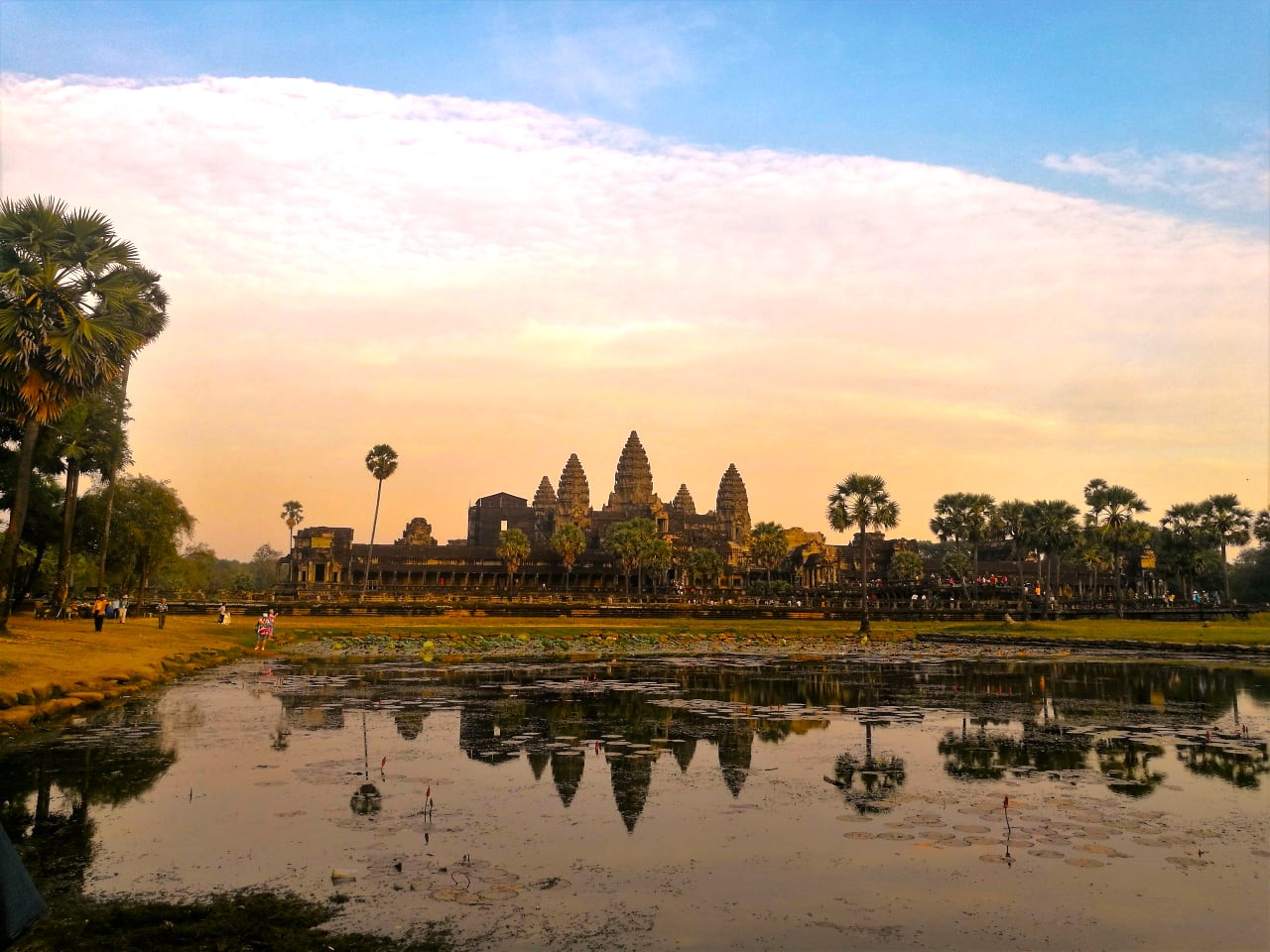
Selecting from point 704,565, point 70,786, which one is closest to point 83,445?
point 70,786

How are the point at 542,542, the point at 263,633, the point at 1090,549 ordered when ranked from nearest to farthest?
the point at 263,633, the point at 1090,549, the point at 542,542

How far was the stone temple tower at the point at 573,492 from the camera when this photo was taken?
7003 inches

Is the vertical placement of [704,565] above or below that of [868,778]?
above

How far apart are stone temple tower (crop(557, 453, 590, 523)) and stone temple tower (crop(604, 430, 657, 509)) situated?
14.8 ft

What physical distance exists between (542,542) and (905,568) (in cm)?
5333

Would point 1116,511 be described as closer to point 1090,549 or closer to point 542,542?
point 1090,549

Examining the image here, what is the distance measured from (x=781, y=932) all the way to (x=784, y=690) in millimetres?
20061

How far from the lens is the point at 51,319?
2780cm

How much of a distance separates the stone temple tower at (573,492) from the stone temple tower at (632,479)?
453 centimetres

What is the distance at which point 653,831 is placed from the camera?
1197cm

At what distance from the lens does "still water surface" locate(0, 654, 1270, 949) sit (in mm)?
9008

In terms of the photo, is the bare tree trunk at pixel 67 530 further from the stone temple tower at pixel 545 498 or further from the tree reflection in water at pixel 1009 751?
the stone temple tower at pixel 545 498

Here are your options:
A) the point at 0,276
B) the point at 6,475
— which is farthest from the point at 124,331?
the point at 6,475

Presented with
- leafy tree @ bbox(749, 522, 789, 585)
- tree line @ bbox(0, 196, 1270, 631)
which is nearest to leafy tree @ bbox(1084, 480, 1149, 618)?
tree line @ bbox(0, 196, 1270, 631)
